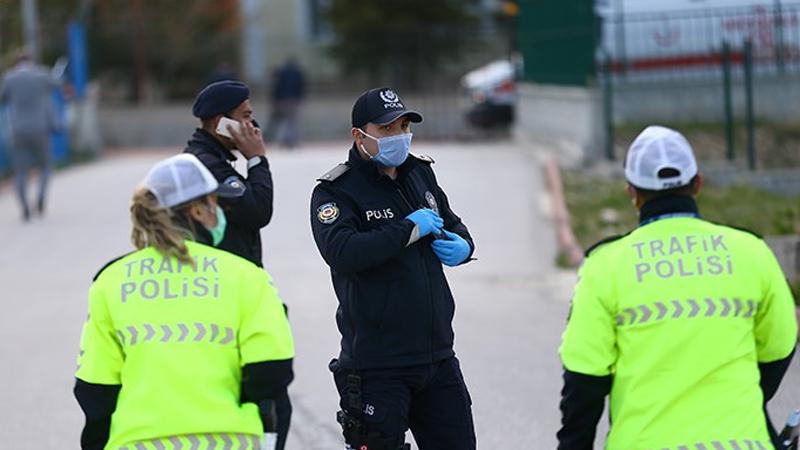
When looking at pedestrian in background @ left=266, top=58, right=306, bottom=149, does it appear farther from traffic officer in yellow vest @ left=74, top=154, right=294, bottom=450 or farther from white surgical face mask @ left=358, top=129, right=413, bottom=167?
traffic officer in yellow vest @ left=74, top=154, right=294, bottom=450

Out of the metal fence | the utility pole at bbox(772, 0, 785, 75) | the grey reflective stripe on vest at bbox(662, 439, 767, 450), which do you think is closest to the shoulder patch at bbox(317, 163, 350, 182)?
the grey reflective stripe on vest at bbox(662, 439, 767, 450)

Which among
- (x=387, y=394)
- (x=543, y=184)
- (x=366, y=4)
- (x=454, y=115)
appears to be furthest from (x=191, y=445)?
(x=366, y=4)

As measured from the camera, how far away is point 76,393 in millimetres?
4137

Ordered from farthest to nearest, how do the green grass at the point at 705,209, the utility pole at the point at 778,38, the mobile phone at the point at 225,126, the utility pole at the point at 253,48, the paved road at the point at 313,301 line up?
1. the utility pole at the point at 253,48
2. the utility pole at the point at 778,38
3. the green grass at the point at 705,209
4. the paved road at the point at 313,301
5. the mobile phone at the point at 225,126

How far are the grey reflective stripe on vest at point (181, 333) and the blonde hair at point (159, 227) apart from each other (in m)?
0.19

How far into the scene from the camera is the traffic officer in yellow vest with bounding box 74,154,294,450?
3969 millimetres

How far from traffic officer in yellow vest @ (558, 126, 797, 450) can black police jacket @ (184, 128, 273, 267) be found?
1874 mm

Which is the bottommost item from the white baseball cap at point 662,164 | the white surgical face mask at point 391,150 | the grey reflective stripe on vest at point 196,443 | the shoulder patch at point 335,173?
the grey reflective stripe on vest at point 196,443

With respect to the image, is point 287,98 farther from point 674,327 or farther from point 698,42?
point 674,327

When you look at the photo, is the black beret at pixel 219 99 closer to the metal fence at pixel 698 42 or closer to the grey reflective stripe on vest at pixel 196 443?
the grey reflective stripe on vest at pixel 196 443

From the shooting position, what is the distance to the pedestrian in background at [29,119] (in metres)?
16.4

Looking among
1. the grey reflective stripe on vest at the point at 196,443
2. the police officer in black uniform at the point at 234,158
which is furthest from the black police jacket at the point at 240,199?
the grey reflective stripe on vest at the point at 196,443

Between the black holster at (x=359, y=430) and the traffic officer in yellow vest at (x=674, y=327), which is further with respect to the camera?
the black holster at (x=359, y=430)

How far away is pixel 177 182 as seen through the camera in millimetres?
4121
